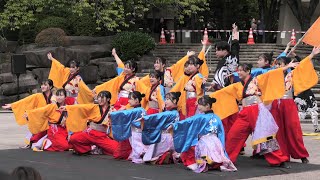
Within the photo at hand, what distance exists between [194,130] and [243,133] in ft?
2.38

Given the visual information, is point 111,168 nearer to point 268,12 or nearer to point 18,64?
point 18,64

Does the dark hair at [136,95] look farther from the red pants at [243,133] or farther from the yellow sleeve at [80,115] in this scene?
the red pants at [243,133]

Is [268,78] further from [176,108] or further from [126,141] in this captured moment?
[126,141]

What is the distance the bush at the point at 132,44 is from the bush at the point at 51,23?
218 centimetres

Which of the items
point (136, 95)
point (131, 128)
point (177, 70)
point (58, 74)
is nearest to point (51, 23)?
point (58, 74)

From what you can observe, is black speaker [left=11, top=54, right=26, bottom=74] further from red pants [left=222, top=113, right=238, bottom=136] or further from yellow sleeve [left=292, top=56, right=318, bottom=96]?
yellow sleeve [left=292, top=56, right=318, bottom=96]

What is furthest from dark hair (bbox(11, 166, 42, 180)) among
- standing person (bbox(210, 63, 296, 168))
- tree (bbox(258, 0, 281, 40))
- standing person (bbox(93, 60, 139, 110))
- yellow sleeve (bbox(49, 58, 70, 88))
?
tree (bbox(258, 0, 281, 40))

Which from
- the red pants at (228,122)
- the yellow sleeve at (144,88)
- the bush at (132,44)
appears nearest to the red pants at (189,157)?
the red pants at (228,122)

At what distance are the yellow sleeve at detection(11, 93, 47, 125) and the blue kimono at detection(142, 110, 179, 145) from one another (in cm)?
299

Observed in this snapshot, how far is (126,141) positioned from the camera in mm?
11492

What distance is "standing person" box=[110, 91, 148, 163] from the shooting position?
1116 cm

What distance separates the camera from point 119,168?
10383 millimetres

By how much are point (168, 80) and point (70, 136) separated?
185 cm

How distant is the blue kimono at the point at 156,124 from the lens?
35.4 feet
